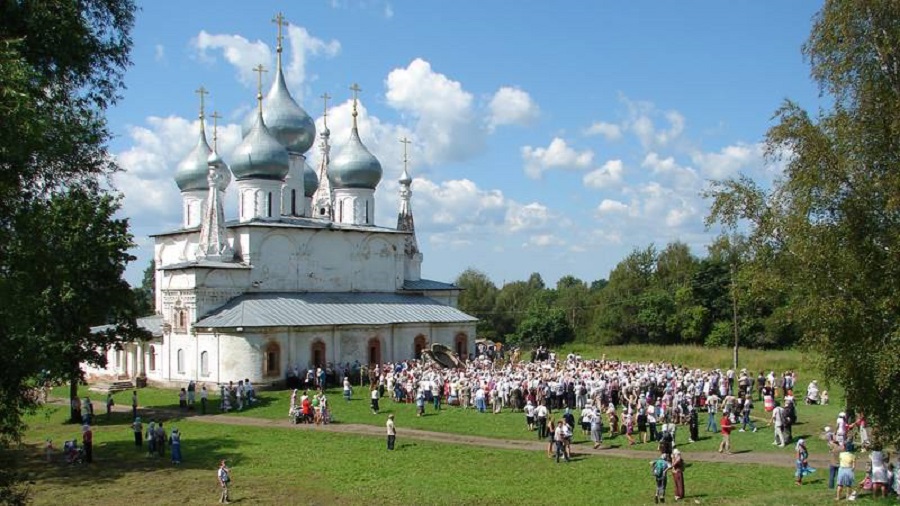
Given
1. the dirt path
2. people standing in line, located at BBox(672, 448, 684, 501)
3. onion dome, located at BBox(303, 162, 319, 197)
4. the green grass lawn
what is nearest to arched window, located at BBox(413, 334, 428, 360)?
onion dome, located at BBox(303, 162, 319, 197)

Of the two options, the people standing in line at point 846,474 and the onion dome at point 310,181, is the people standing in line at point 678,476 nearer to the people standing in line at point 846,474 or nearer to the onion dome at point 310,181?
the people standing in line at point 846,474

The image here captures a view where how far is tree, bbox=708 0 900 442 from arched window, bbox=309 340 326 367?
2738 cm

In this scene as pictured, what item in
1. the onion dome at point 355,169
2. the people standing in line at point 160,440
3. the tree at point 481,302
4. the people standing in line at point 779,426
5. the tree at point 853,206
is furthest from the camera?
the tree at point 481,302

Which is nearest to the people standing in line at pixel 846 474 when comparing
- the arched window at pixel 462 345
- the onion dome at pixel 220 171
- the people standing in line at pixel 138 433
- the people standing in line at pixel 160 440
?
the people standing in line at pixel 160 440

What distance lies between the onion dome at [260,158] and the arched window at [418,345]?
1113 cm

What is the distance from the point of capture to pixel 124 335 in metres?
33.1

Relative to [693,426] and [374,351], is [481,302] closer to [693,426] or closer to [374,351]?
[374,351]

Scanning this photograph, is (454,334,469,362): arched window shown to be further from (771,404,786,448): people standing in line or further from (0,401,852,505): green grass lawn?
(771,404,786,448): people standing in line

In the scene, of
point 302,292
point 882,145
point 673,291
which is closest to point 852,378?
point 882,145

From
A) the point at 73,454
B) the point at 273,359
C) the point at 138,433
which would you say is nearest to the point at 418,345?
the point at 273,359

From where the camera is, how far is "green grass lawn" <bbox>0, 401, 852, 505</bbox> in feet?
63.7

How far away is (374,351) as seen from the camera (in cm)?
4462

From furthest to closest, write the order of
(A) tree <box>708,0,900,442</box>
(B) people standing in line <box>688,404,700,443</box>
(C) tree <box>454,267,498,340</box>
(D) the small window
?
(C) tree <box>454,267,498,340</box>, (D) the small window, (B) people standing in line <box>688,404,700,443</box>, (A) tree <box>708,0,900,442</box>

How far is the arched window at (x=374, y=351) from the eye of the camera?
4434 cm
